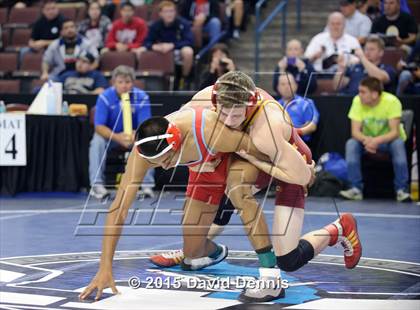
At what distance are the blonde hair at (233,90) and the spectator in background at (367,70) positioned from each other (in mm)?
6101

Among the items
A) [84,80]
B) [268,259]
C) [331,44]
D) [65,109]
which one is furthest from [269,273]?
[84,80]

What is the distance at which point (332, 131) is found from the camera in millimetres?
10641

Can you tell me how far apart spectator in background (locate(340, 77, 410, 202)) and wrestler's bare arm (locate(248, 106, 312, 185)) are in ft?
17.4

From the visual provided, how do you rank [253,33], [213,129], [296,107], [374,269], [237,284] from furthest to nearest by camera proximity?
1. [253,33]
2. [296,107]
3. [374,269]
4. [237,284]
5. [213,129]

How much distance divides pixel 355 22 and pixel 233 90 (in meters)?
8.32

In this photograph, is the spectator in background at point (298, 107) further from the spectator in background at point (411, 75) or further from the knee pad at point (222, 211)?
the knee pad at point (222, 211)

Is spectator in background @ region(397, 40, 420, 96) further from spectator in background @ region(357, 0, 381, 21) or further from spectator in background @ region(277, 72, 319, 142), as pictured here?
spectator in background @ region(357, 0, 381, 21)

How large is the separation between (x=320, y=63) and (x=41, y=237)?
5.65 m

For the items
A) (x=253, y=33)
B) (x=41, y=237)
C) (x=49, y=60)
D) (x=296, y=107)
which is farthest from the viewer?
(x=253, y=33)

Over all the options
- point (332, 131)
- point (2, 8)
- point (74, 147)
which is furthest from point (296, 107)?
point (2, 8)

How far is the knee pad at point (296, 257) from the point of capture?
15.9 feet

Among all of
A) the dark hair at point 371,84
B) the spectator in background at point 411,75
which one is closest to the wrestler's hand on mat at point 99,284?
the dark hair at point 371,84

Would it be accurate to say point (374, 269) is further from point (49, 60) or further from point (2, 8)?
point (2, 8)

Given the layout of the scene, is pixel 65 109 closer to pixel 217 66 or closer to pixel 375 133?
pixel 217 66
